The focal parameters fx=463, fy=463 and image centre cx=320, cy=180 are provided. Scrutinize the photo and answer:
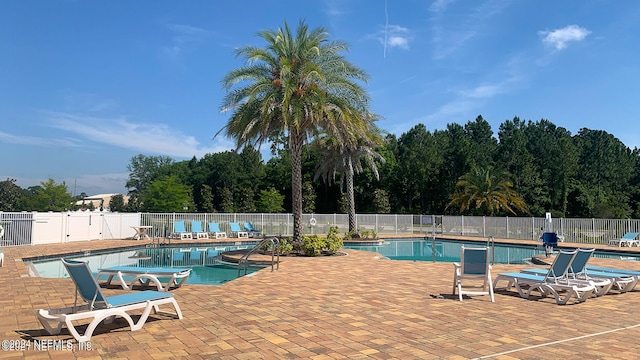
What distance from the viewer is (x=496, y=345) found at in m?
5.09

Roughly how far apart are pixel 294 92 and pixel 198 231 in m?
12.2

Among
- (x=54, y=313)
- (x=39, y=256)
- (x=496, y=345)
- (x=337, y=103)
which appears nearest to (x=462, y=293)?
(x=496, y=345)

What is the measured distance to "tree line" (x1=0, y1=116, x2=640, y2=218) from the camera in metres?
44.3

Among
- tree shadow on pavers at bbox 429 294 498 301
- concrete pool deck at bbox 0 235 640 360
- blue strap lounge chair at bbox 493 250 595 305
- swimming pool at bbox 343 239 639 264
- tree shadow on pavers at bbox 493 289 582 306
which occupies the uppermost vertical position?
blue strap lounge chair at bbox 493 250 595 305

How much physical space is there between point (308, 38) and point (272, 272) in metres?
8.82

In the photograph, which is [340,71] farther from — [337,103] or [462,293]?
[462,293]

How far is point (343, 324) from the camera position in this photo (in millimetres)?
5996

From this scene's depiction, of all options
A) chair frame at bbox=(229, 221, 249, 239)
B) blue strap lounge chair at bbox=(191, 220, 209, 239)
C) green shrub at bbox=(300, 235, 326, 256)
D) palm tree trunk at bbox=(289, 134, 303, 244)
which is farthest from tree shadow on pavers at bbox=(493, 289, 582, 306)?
blue strap lounge chair at bbox=(191, 220, 209, 239)

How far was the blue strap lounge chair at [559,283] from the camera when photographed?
775cm

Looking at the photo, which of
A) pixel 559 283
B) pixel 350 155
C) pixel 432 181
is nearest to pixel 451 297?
pixel 559 283

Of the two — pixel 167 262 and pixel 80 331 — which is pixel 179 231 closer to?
pixel 167 262

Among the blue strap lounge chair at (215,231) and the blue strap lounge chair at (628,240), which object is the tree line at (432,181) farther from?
the blue strap lounge chair at (628,240)

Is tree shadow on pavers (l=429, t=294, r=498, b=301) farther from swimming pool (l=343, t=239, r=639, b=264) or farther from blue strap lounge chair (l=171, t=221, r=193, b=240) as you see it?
blue strap lounge chair (l=171, t=221, r=193, b=240)

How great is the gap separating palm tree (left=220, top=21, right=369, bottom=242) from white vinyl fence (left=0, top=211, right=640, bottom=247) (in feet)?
17.5
